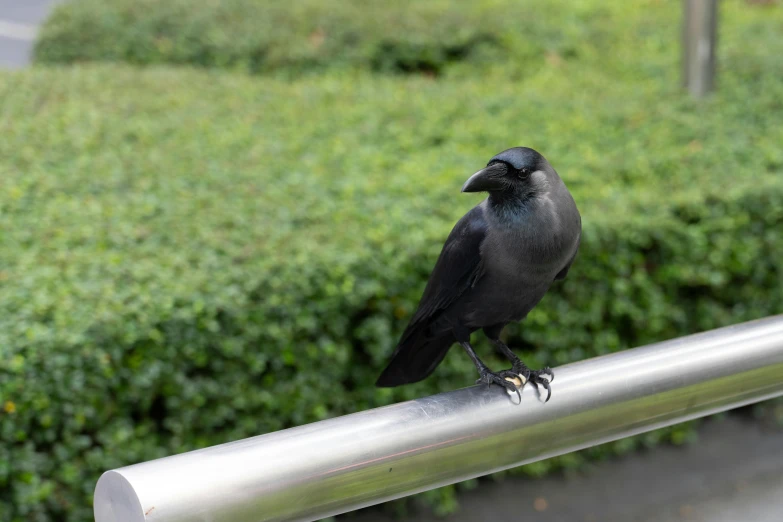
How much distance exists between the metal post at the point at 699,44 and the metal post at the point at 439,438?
5018 millimetres

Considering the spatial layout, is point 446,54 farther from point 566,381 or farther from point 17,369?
point 566,381

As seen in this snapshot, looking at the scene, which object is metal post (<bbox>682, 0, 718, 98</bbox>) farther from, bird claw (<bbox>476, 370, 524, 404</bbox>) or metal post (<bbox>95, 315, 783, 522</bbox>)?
metal post (<bbox>95, 315, 783, 522</bbox>)

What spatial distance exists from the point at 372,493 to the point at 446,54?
7.11 metres

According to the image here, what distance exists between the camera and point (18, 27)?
13.5 metres

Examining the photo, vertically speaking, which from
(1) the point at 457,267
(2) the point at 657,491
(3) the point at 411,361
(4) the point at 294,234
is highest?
(1) the point at 457,267

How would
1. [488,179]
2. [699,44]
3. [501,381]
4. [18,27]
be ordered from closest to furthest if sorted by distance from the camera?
[488,179] < [501,381] < [699,44] < [18,27]

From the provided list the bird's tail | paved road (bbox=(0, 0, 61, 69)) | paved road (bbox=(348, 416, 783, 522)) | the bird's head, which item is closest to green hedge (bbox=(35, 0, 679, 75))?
paved road (bbox=(0, 0, 61, 69))

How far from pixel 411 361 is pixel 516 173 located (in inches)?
23.8

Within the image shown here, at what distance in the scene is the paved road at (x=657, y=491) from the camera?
4277 millimetres

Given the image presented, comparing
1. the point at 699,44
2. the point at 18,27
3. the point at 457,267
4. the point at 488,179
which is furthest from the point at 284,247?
the point at 18,27

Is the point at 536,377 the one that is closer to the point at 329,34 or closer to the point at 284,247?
the point at 284,247

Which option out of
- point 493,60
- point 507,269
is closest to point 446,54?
point 493,60

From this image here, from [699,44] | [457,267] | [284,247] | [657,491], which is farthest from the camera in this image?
[699,44]

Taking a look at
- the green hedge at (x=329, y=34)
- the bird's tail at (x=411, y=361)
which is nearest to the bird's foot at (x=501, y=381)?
the bird's tail at (x=411, y=361)
